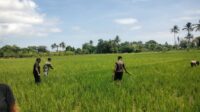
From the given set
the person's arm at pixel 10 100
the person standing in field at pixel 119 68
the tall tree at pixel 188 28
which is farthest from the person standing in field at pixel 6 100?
the tall tree at pixel 188 28

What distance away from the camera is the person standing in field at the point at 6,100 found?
3.36 meters

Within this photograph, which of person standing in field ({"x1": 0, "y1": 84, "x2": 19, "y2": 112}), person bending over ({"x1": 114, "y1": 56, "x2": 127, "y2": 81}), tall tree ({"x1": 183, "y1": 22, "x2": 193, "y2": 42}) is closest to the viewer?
person standing in field ({"x1": 0, "y1": 84, "x2": 19, "y2": 112})

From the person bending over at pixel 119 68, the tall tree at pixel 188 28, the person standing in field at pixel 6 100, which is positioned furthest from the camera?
the tall tree at pixel 188 28

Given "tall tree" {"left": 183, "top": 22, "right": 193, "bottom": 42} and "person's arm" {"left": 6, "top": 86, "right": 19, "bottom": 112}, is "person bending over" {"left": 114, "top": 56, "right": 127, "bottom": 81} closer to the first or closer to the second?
"person's arm" {"left": 6, "top": 86, "right": 19, "bottom": 112}

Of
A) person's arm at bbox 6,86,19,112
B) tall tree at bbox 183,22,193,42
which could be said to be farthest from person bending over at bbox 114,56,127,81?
tall tree at bbox 183,22,193,42

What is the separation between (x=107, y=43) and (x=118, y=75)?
100m

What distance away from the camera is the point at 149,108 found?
24.1 ft

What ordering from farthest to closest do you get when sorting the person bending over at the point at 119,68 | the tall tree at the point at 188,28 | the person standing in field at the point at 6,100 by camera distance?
the tall tree at the point at 188,28
the person bending over at the point at 119,68
the person standing in field at the point at 6,100

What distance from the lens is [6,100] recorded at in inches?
134

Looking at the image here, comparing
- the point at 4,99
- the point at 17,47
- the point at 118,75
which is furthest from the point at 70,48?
the point at 4,99

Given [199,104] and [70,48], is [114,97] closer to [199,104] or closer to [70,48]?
[199,104]

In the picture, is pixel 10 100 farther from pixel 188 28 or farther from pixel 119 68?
pixel 188 28

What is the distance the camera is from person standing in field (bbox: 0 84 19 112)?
3.36 meters

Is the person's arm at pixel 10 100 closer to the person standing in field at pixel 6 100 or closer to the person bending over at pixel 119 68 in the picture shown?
the person standing in field at pixel 6 100
